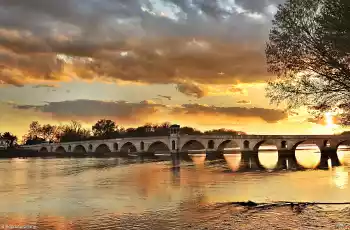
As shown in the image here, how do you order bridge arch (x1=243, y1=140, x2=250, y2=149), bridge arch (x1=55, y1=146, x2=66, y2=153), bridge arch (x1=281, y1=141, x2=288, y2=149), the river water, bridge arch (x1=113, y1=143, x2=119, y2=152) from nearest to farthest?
the river water
bridge arch (x1=281, y1=141, x2=288, y2=149)
bridge arch (x1=243, y1=140, x2=250, y2=149)
bridge arch (x1=113, y1=143, x2=119, y2=152)
bridge arch (x1=55, y1=146, x2=66, y2=153)

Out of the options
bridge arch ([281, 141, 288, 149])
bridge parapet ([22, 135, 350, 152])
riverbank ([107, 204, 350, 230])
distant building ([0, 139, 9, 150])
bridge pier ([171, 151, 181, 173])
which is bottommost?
riverbank ([107, 204, 350, 230])

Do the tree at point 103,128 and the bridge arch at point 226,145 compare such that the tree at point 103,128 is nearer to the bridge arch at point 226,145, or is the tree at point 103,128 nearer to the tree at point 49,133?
the tree at point 49,133

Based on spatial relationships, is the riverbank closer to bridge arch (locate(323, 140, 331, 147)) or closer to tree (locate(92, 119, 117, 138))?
bridge arch (locate(323, 140, 331, 147))

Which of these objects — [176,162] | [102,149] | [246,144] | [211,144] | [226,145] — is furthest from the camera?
[226,145]

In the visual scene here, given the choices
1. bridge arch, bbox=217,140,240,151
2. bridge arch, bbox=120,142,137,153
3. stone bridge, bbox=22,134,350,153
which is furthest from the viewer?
bridge arch, bbox=120,142,137,153

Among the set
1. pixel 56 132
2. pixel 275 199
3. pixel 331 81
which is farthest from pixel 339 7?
pixel 56 132

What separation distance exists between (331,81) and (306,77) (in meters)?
0.84

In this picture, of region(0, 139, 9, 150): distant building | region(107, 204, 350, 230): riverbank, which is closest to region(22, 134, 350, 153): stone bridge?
region(0, 139, 9, 150): distant building

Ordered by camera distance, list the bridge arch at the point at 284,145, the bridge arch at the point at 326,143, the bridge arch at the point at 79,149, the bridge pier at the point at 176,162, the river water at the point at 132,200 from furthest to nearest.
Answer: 1. the bridge arch at the point at 79,149
2. the bridge arch at the point at 284,145
3. the bridge arch at the point at 326,143
4. the bridge pier at the point at 176,162
5. the river water at the point at 132,200

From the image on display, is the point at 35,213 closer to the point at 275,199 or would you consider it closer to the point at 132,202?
the point at 132,202

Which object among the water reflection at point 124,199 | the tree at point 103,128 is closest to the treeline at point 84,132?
the tree at point 103,128

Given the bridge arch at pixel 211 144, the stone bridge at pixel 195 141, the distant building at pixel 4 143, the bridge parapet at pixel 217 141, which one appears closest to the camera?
the bridge parapet at pixel 217 141

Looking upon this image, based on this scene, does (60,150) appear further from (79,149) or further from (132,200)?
(132,200)

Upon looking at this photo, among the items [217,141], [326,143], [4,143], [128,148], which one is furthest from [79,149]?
[326,143]
